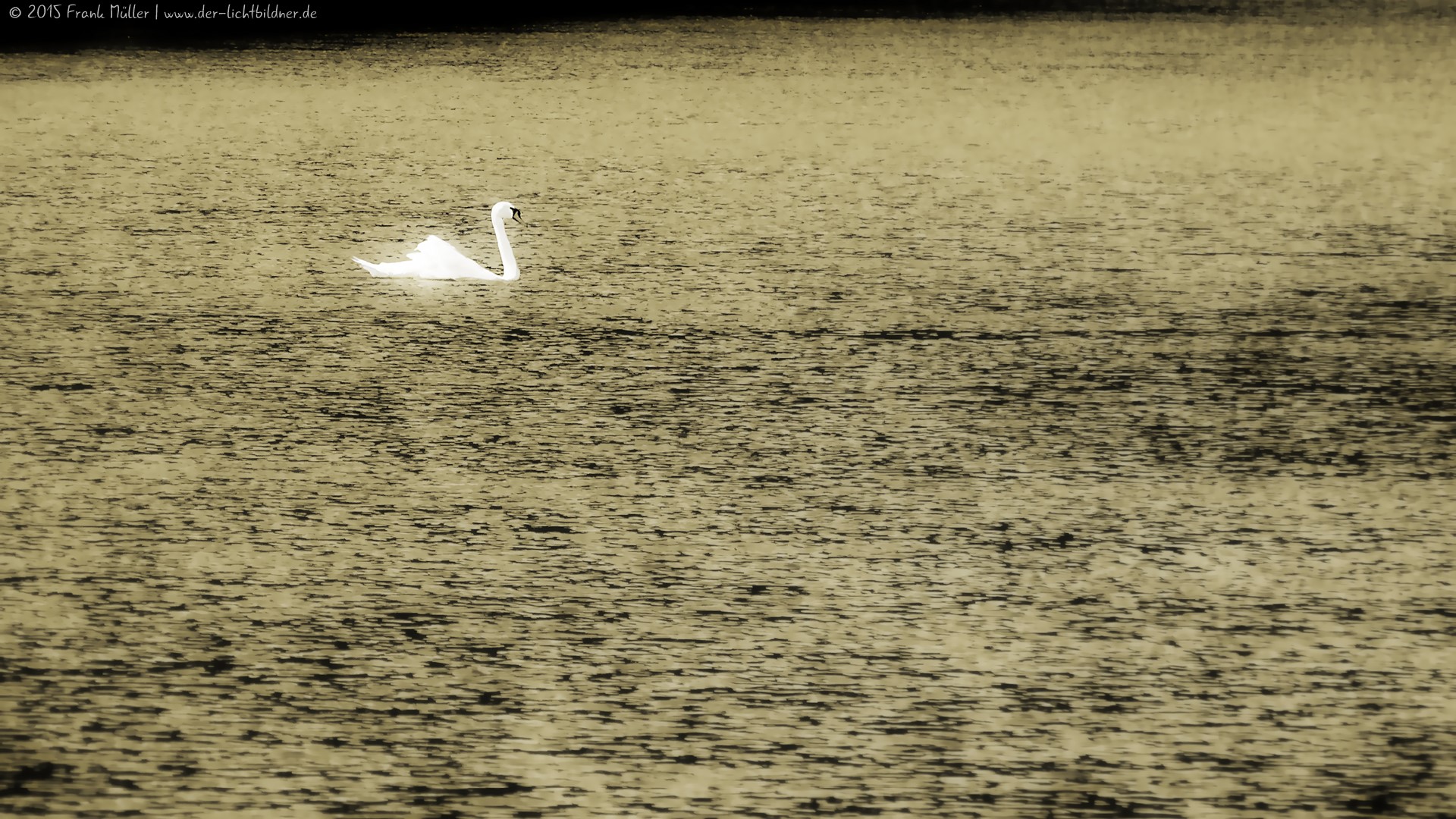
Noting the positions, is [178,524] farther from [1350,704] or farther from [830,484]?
[1350,704]

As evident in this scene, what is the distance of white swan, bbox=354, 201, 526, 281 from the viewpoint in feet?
9.81

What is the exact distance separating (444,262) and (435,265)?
23 millimetres

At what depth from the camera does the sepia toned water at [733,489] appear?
1.29m

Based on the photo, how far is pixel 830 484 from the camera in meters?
1.93

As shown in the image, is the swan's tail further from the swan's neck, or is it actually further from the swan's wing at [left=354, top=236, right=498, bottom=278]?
the swan's neck

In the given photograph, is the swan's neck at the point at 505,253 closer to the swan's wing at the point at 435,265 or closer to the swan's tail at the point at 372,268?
the swan's wing at the point at 435,265

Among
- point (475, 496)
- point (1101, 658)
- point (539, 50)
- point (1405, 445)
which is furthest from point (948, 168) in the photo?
point (539, 50)

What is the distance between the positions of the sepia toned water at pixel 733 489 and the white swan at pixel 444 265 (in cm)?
3

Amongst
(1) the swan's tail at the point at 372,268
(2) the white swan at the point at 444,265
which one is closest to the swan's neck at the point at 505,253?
(2) the white swan at the point at 444,265

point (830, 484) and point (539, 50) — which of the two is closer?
point (830, 484)

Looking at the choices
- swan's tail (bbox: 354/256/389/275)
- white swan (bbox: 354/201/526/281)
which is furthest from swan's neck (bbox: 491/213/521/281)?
swan's tail (bbox: 354/256/389/275)

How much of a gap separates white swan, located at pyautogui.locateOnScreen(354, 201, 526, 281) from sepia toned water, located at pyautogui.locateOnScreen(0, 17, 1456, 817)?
0.03m

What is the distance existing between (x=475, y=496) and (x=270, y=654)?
442 mm

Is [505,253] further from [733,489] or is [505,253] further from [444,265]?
[733,489]
